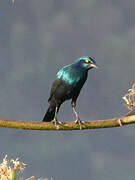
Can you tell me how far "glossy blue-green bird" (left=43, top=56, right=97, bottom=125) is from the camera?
622cm

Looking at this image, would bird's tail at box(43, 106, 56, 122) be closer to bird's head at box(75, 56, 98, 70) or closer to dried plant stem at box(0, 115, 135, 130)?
bird's head at box(75, 56, 98, 70)

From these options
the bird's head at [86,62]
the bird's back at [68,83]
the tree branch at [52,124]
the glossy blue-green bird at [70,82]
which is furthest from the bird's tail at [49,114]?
the tree branch at [52,124]

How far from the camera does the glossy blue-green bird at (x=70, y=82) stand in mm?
6219

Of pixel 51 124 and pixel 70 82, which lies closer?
pixel 51 124

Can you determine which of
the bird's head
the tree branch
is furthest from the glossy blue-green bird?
the tree branch

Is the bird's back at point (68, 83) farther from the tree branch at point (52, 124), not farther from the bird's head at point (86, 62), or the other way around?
the tree branch at point (52, 124)

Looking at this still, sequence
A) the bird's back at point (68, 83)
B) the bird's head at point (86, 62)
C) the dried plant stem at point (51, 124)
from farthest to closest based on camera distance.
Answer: the bird's head at point (86, 62) < the bird's back at point (68, 83) < the dried plant stem at point (51, 124)

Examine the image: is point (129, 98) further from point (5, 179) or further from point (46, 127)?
point (5, 179)

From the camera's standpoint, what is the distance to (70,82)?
6262mm

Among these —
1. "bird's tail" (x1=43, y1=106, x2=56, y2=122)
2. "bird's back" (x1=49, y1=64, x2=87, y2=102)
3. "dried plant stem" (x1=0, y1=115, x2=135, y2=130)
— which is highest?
"bird's back" (x1=49, y1=64, x2=87, y2=102)

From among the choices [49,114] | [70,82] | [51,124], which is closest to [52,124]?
[51,124]

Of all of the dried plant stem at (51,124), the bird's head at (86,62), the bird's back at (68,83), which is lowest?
the dried plant stem at (51,124)

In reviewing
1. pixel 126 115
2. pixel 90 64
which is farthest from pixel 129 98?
pixel 90 64

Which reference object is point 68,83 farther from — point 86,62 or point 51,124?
point 51,124
